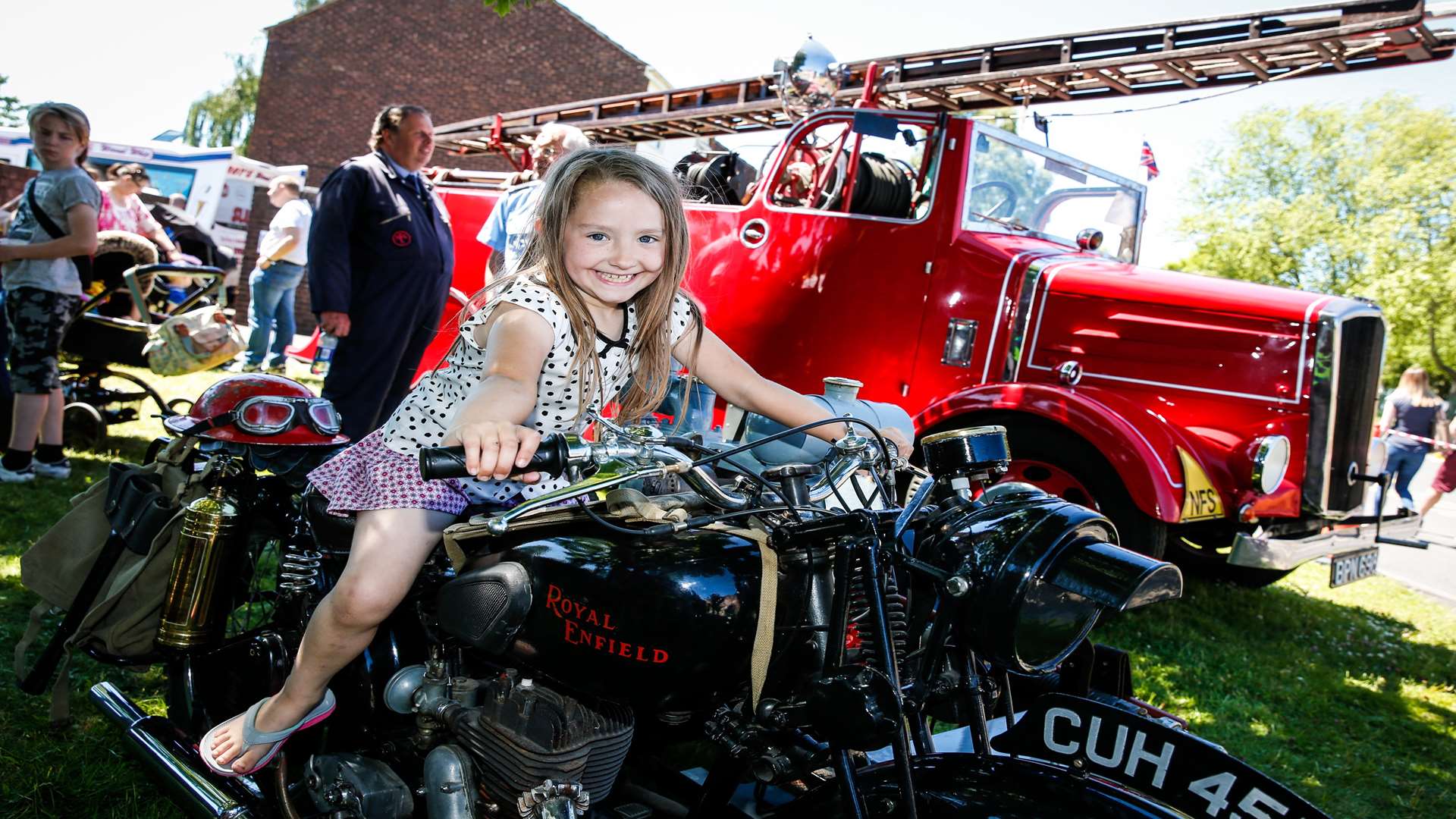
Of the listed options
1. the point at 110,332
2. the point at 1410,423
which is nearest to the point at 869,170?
the point at 110,332

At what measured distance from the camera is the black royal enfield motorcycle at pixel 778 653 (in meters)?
1.45

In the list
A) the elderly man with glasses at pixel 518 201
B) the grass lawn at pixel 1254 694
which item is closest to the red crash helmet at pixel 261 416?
the grass lawn at pixel 1254 694

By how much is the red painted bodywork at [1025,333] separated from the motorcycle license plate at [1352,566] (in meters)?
0.30

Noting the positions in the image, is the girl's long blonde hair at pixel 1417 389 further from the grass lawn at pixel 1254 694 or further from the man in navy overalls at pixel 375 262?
the man in navy overalls at pixel 375 262

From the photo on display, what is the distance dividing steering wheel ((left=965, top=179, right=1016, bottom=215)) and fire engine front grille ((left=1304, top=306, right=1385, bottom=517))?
1679 mm

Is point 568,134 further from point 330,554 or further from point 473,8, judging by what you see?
point 473,8

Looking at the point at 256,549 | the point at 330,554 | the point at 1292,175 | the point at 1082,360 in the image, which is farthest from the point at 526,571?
the point at 1292,175

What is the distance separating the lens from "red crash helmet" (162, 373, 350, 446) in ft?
8.30

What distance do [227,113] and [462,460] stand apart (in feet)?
173

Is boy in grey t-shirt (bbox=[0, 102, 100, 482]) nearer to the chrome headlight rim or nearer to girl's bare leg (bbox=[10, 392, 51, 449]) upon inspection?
girl's bare leg (bbox=[10, 392, 51, 449])

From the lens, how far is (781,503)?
175 cm

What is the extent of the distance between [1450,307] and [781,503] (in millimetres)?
33151

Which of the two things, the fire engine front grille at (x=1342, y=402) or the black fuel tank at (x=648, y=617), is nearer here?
the black fuel tank at (x=648, y=617)

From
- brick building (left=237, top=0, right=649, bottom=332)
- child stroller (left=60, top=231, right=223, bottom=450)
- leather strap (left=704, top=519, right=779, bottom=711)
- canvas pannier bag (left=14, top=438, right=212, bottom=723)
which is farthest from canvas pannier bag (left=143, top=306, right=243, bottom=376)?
brick building (left=237, top=0, right=649, bottom=332)
